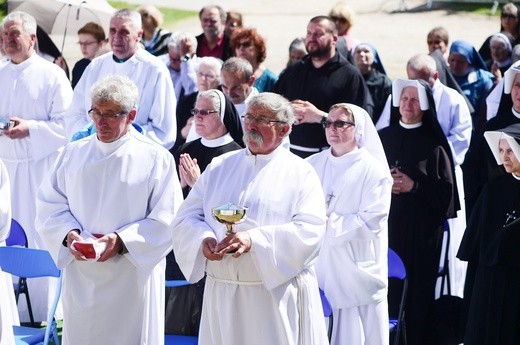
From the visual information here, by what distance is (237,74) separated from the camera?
10469 millimetres

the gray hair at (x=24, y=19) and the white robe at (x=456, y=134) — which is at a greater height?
the gray hair at (x=24, y=19)

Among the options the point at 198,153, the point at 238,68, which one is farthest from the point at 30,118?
the point at 198,153

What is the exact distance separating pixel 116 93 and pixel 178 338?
1.93 meters

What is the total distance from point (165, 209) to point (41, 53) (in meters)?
6.18

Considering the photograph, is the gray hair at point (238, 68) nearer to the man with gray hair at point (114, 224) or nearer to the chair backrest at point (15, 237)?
the chair backrest at point (15, 237)

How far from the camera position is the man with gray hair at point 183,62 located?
12.6 metres

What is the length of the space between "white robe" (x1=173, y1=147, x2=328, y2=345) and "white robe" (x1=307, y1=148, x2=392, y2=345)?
3.90 feet

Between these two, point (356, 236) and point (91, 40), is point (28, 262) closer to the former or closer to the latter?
point (356, 236)

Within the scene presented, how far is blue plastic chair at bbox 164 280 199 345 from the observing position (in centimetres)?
827

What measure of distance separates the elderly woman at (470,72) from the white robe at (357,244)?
489 centimetres

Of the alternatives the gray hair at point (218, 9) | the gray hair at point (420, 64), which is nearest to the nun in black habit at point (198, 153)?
the gray hair at point (420, 64)

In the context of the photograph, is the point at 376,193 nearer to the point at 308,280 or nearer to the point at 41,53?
the point at 308,280

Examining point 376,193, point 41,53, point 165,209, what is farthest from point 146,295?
point 41,53

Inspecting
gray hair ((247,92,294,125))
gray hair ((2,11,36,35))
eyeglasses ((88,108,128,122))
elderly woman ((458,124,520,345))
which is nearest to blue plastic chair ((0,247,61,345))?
eyeglasses ((88,108,128,122))
